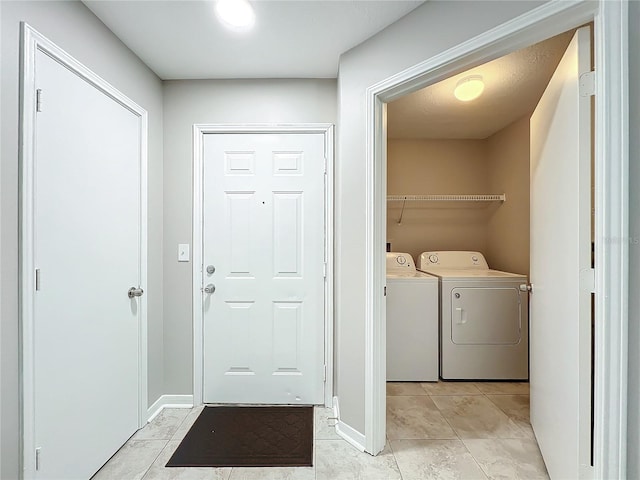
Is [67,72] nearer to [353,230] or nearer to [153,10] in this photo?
[153,10]

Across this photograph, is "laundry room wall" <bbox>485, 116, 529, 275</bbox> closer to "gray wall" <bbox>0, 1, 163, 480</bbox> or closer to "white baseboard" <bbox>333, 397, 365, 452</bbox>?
"white baseboard" <bbox>333, 397, 365, 452</bbox>

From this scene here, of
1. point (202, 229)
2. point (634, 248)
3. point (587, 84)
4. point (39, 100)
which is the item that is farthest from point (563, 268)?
point (39, 100)

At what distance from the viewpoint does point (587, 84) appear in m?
1.18

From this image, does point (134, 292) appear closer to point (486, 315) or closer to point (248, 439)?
point (248, 439)

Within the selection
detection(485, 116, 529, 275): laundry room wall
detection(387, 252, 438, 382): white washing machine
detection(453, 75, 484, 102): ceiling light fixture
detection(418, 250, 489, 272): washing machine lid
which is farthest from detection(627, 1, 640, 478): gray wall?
detection(418, 250, 489, 272): washing machine lid

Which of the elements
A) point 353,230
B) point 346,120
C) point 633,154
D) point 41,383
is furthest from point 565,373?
point 41,383

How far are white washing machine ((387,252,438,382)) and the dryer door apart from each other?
7.6 inches

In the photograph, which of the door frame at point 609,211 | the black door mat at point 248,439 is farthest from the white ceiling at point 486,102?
the black door mat at point 248,439

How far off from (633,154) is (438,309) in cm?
192

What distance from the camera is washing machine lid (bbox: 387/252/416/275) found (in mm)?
3051

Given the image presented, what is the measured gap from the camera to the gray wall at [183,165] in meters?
2.21

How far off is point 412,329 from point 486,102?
2044 mm

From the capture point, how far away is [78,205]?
148cm

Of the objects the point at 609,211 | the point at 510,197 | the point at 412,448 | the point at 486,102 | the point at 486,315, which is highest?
the point at 486,102
